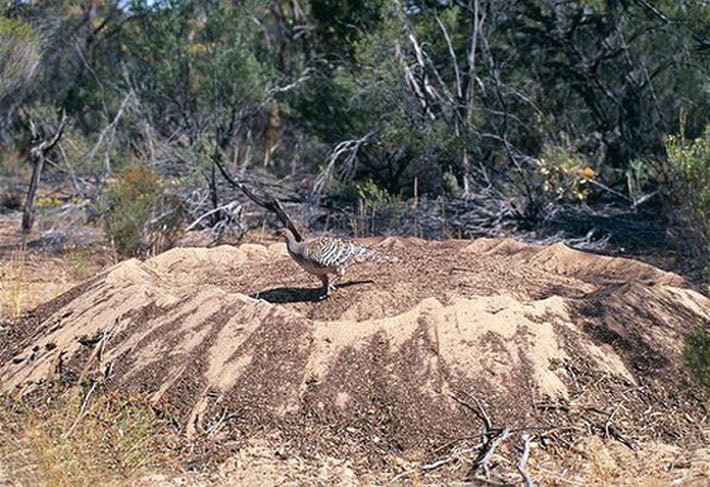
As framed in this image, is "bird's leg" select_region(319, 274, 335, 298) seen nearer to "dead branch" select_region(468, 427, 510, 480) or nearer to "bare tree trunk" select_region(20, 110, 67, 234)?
"dead branch" select_region(468, 427, 510, 480)

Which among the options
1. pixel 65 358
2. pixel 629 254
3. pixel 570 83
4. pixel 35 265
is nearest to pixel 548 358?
pixel 65 358

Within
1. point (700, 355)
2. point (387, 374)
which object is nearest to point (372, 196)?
point (387, 374)

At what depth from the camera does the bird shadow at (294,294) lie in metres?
7.14

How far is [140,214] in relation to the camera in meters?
11.8

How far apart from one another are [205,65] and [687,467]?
40.2ft

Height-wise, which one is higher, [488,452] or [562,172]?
[488,452]

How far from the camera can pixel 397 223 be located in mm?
12992

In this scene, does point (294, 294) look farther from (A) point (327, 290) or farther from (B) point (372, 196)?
(B) point (372, 196)

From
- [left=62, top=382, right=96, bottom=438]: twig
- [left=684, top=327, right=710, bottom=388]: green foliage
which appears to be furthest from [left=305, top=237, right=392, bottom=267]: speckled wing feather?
[left=684, top=327, right=710, bottom=388]: green foliage

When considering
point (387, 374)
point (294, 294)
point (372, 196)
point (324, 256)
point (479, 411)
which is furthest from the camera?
point (372, 196)

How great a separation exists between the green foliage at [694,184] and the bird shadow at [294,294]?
110 inches

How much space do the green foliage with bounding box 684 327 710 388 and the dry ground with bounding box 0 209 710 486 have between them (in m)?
0.50

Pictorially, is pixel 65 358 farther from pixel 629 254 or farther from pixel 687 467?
pixel 629 254

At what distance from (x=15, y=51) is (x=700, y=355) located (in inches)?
332
